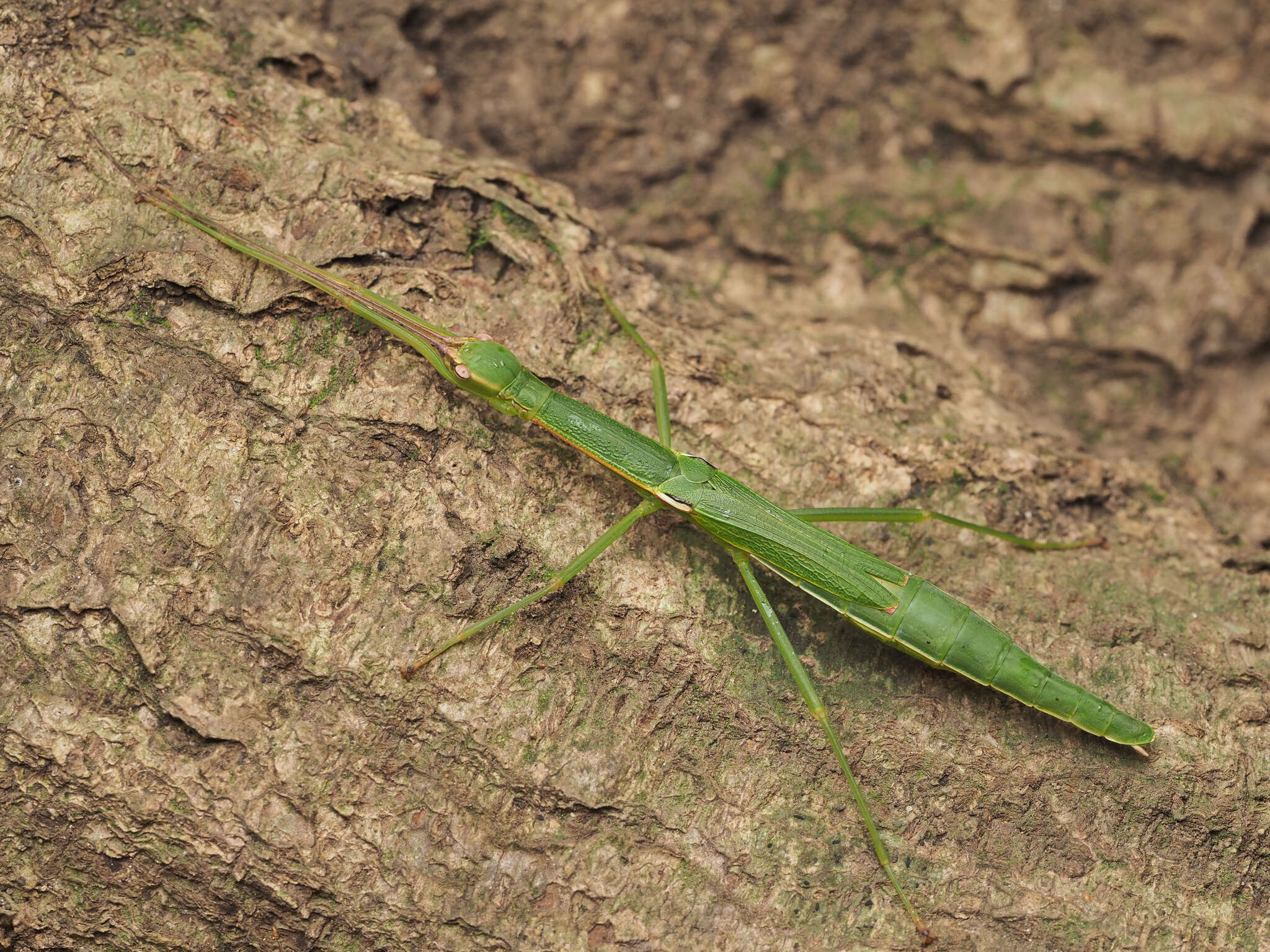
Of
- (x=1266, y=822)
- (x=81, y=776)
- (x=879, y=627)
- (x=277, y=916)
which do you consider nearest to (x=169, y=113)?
(x=81, y=776)

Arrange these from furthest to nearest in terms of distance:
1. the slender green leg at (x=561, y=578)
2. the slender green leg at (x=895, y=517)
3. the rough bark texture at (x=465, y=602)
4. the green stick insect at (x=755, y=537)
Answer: the slender green leg at (x=895, y=517)
the green stick insect at (x=755, y=537)
the slender green leg at (x=561, y=578)
the rough bark texture at (x=465, y=602)

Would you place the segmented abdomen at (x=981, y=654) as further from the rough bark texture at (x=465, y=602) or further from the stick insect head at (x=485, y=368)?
the stick insect head at (x=485, y=368)

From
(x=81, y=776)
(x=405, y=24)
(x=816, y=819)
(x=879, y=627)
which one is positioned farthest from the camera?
(x=405, y=24)

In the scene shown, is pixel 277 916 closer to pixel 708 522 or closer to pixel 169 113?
pixel 708 522

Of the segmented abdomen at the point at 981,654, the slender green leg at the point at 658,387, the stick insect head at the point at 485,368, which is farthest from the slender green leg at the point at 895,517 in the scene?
the stick insect head at the point at 485,368

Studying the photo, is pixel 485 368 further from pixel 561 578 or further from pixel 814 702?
pixel 814 702

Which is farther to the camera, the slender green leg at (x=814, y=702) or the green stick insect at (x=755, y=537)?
the green stick insect at (x=755, y=537)

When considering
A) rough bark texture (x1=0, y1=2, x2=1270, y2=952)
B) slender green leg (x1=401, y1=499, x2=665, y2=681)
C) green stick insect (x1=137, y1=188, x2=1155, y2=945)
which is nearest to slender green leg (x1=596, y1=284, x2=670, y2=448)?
green stick insect (x1=137, y1=188, x2=1155, y2=945)
